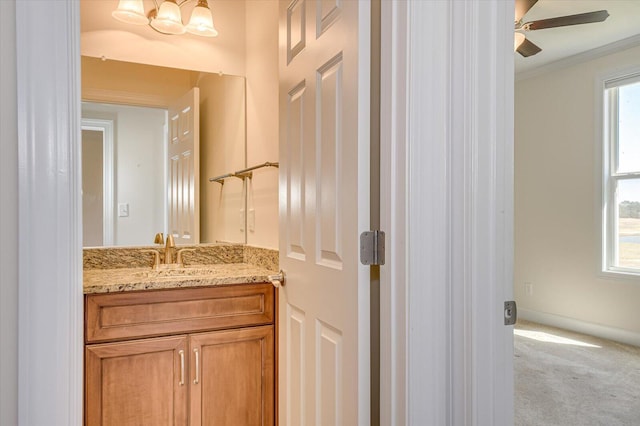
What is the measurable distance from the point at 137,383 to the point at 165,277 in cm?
43

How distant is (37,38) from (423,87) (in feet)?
2.65

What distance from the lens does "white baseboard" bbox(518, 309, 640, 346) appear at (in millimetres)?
3937

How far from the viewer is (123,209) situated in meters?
2.37

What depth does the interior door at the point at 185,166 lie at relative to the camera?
253cm

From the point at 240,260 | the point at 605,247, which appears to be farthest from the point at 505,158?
the point at 605,247

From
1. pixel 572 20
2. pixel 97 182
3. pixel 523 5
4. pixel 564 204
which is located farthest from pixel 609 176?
pixel 97 182

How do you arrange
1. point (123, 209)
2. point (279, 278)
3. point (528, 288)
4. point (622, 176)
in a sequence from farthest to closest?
point (528, 288)
point (622, 176)
point (123, 209)
point (279, 278)

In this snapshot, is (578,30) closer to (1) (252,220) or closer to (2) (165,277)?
(1) (252,220)

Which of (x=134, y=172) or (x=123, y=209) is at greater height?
(x=134, y=172)

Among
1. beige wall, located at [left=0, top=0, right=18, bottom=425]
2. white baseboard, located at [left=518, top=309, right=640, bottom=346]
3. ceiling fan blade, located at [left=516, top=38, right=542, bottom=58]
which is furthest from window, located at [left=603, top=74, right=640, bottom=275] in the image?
beige wall, located at [left=0, top=0, right=18, bottom=425]

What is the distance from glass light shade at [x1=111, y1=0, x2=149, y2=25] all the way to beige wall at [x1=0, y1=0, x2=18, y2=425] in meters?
1.58

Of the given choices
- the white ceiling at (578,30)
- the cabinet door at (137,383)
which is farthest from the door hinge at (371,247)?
the white ceiling at (578,30)

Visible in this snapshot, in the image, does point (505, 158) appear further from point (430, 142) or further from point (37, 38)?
point (37, 38)

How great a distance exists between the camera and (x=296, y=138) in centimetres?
166
